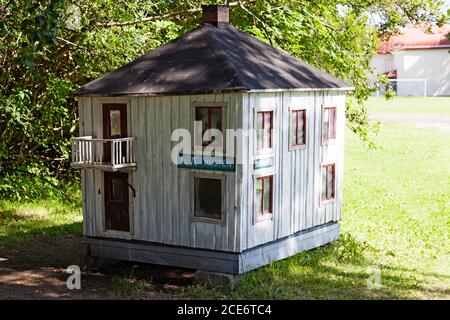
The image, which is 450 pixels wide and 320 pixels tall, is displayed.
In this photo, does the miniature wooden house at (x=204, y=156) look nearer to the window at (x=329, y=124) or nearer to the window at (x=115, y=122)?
the window at (x=115, y=122)

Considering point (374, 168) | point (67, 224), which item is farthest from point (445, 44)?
point (67, 224)

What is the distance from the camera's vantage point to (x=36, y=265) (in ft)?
41.0

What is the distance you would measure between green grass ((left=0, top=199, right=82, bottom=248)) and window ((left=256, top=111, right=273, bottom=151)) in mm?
5681

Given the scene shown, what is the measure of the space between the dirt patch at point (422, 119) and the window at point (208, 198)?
27.1 meters

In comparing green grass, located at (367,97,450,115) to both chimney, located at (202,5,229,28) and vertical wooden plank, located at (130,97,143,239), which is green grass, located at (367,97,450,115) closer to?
chimney, located at (202,5,229,28)

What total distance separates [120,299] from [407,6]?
392 inches

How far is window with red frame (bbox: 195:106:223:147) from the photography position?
10.5 metres

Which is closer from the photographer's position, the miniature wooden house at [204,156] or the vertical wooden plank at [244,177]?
the vertical wooden plank at [244,177]

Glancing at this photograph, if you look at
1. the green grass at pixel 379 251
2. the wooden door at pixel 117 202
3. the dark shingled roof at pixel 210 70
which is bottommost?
the green grass at pixel 379 251

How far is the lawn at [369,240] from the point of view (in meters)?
10.9

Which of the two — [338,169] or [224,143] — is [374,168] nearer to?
[338,169]

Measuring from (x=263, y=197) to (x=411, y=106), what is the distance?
40.8 m

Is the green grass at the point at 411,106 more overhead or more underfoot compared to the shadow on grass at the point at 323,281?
more overhead

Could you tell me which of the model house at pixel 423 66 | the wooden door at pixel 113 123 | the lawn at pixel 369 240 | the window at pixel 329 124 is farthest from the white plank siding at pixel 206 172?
the model house at pixel 423 66
